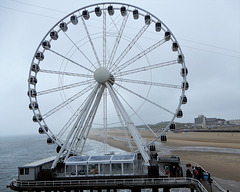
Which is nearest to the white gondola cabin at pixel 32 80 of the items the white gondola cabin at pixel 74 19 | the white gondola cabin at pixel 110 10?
the white gondola cabin at pixel 74 19

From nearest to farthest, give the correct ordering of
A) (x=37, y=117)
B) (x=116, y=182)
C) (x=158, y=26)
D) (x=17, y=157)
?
(x=116, y=182) → (x=158, y=26) → (x=37, y=117) → (x=17, y=157)

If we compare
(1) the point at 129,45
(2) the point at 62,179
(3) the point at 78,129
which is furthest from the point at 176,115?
(2) the point at 62,179

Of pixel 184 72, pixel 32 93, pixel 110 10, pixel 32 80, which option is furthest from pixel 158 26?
pixel 32 93

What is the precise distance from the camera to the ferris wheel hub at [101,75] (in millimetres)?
25297

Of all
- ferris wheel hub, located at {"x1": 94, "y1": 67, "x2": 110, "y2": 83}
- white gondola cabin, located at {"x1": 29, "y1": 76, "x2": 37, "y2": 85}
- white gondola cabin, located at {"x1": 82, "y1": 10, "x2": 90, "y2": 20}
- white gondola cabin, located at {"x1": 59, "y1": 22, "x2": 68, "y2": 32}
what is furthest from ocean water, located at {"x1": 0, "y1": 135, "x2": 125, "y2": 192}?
white gondola cabin, located at {"x1": 82, "y1": 10, "x2": 90, "y2": 20}

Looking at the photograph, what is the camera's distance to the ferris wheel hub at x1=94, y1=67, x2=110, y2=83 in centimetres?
2530

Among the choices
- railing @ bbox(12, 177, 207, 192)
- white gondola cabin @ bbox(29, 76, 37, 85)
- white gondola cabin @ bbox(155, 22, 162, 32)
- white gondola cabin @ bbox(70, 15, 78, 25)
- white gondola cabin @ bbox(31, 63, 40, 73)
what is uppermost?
white gondola cabin @ bbox(70, 15, 78, 25)

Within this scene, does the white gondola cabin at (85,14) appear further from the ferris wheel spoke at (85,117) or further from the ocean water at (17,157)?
the ocean water at (17,157)

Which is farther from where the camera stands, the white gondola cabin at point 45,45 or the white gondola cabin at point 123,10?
the white gondola cabin at point 45,45

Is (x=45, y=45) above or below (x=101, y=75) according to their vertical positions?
above

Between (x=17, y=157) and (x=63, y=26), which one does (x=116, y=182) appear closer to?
(x=63, y=26)

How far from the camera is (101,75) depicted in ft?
83.3

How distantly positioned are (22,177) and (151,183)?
12.7m

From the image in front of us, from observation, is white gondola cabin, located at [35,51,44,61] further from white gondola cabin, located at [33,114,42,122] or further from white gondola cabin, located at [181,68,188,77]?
white gondola cabin, located at [181,68,188,77]
